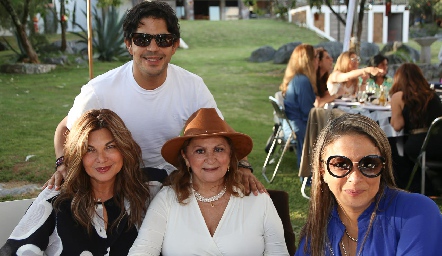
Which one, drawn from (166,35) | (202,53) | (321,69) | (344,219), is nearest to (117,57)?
(202,53)

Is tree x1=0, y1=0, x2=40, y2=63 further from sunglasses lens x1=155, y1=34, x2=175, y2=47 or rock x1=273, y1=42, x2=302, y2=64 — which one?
sunglasses lens x1=155, y1=34, x2=175, y2=47

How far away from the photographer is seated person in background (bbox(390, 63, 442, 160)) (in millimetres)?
4914

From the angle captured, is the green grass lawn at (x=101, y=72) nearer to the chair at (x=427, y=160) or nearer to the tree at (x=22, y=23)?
the tree at (x=22, y=23)

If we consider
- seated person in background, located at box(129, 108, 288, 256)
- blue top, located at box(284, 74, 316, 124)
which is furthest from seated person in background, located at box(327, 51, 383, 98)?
seated person in background, located at box(129, 108, 288, 256)

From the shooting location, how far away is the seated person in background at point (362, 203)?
1.71 metres

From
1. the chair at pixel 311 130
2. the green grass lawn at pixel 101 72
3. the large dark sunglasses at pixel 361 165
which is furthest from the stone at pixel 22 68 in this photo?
the large dark sunglasses at pixel 361 165

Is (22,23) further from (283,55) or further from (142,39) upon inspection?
(142,39)

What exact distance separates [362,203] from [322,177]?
17 centimetres

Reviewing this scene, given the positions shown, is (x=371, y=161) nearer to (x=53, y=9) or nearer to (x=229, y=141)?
(x=229, y=141)

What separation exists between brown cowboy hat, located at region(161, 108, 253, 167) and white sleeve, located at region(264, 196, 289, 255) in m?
0.32

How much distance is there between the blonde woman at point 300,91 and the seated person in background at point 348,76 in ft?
2.57

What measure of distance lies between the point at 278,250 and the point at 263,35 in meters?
27.5

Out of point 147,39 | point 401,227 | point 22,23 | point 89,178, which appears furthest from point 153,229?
point 22,23

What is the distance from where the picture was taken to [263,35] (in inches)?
1149
